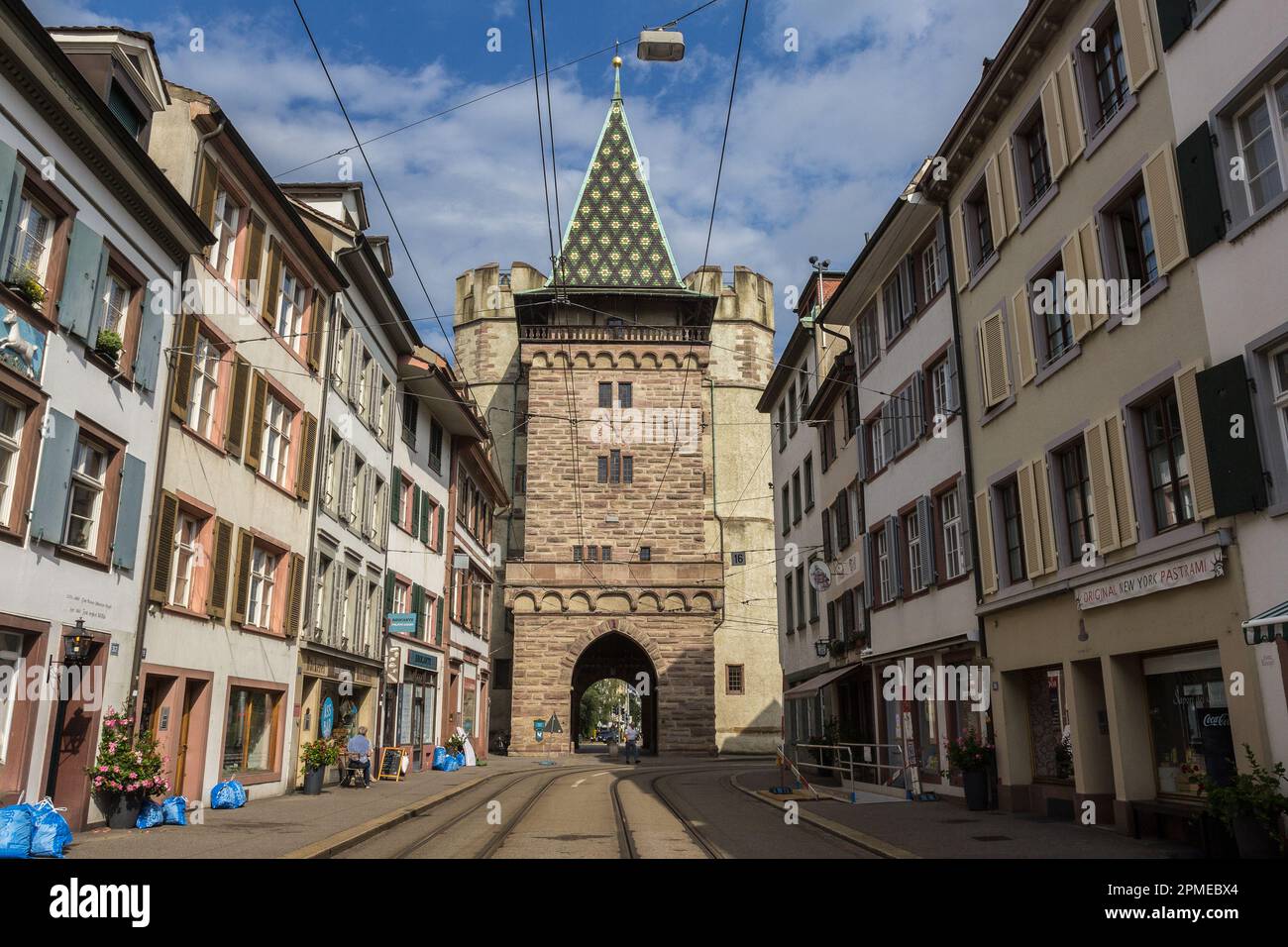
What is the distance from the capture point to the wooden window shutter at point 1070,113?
1430cm

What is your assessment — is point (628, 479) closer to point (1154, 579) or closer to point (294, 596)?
point (294, 596)

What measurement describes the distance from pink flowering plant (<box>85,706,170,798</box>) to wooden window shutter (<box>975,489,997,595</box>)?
513 inches

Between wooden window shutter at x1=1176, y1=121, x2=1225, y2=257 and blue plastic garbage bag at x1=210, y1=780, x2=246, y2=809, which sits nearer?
wooden window shutter at x1=1176, y1=121, x2=1225, y2=257

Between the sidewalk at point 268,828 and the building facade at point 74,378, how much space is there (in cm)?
116

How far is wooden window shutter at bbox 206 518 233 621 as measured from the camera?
16922mm

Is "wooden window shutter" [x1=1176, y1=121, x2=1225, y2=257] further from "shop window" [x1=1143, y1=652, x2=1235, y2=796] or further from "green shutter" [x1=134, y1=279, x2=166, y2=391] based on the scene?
"green shutter" [x1=134, y1=279, x2=166, y2=391]

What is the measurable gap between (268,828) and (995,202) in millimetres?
14651

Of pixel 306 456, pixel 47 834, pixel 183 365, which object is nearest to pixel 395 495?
pixel 306 456

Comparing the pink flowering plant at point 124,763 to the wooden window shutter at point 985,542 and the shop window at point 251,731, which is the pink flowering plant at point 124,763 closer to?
the shop window at point 251,731

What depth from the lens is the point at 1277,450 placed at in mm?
10312

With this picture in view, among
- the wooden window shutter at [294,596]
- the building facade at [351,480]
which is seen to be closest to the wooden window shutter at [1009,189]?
the building facade at [351,480]

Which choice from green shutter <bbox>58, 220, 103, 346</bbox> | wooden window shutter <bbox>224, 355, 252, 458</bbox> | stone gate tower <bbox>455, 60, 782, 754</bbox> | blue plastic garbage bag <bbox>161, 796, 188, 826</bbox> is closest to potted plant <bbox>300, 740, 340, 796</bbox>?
blue plastic garbage bag <bbox>161, 796, 188, 826</bbox>

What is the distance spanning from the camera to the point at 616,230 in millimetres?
51375
